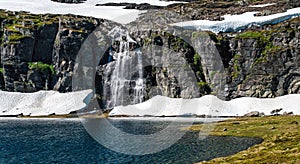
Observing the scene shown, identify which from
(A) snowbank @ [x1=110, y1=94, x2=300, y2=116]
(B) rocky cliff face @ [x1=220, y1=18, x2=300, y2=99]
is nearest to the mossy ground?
(A) snowbank @ [x1=110, y1=94, x2=300, y2=116]

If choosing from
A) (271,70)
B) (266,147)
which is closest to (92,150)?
(266,147)

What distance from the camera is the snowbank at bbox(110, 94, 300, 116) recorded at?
167500 mm

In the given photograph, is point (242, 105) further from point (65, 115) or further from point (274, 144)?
point (274, 144)

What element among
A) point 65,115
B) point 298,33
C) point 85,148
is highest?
point 298,33

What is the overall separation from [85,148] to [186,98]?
129225 mm

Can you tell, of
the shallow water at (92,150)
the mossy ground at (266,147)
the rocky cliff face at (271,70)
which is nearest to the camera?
the mossy ground at (266,147)

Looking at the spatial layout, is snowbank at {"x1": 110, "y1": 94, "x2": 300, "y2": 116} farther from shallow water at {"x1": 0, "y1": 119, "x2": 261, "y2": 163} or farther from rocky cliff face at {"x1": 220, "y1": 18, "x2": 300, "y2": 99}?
shallow water at {"x1": 0, "y1": 119, "x2": 261, "y2": 163}

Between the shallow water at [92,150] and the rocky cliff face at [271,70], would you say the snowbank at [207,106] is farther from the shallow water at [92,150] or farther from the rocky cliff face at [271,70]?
the shallow water at [92,150]

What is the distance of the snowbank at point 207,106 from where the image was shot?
168 metres

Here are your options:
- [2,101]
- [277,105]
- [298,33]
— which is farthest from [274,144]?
[2,101]

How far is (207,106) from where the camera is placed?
179 meters

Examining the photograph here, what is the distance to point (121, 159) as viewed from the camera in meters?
60.6

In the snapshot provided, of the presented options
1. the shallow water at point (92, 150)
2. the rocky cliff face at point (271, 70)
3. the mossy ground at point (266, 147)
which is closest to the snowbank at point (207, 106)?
the rocky cliff face at point (271, 70)

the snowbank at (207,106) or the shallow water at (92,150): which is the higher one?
the shallow water at (92,150)
